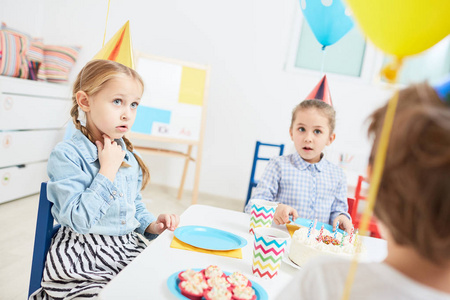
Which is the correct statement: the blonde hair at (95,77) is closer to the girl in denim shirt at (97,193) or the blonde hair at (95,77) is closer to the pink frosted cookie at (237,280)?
the girl in denim shirt at (97,193)

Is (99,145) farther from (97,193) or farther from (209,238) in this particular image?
(209,238)

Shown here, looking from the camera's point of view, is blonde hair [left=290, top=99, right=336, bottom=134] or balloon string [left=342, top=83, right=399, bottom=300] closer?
balloon string [left=342, top=83, right=399, bottom=300]

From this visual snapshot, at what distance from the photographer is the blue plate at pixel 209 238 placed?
0.96m

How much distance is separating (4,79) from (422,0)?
9.27 ft

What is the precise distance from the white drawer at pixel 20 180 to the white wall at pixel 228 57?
115 cm

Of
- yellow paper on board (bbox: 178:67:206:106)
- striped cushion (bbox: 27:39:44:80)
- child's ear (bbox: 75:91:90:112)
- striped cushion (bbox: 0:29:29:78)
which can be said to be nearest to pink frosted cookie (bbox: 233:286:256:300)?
child's ear (bbox: 75:91:90:112)

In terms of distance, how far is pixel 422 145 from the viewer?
434 millimetres

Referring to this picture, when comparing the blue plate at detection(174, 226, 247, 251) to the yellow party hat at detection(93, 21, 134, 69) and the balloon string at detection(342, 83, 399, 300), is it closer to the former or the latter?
the balloon string at detection(342, 83, 399, 300)

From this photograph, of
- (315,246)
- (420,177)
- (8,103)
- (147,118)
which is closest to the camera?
Result: (420,177)

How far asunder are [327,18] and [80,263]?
149cm

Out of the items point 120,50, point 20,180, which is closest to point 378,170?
point 120,50

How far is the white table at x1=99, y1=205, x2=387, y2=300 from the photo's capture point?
2.26ft

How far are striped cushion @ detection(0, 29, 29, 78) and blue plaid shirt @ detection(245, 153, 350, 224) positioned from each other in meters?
2.26

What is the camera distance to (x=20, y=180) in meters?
3.01
